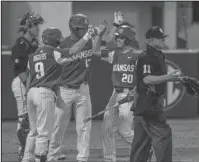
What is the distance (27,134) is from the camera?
415 inches

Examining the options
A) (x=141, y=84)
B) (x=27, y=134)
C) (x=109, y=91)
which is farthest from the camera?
(x=109, y=91)

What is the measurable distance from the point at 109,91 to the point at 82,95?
478cm

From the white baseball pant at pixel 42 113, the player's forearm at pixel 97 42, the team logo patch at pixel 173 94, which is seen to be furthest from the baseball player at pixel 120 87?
the team logo patch at pixel 173 94

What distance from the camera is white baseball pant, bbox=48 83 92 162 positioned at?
998 centimetres

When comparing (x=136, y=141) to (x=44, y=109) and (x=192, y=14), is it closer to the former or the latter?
(x=44, y=109)

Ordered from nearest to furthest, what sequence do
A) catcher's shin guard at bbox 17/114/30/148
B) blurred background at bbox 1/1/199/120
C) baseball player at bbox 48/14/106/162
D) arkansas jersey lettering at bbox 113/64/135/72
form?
arkansas jersey lettering at bbox 113/64/135/72
baseball player at bbox 48/14/106/162
catcher's shin guard at bbox 17/114/30/148
blurred background at bbox 1/1/199/120

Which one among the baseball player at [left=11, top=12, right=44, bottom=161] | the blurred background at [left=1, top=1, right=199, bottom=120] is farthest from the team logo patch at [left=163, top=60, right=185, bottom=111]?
the baseball player at [left=11, top=12, right=44, bottom=161]

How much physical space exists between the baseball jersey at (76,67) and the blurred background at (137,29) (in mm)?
4731

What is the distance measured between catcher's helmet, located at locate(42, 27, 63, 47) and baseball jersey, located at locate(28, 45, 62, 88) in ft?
0.45

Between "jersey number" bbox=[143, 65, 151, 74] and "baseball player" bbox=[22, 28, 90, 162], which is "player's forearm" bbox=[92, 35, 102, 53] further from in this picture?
"jersey number" bbox=[143, 65, 151, 74]

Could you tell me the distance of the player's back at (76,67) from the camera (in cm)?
1005

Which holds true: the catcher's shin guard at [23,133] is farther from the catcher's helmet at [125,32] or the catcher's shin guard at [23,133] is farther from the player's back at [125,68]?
the catcher's helmet at [125,32]

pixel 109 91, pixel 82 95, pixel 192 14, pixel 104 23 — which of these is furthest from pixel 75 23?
pixel 192 14

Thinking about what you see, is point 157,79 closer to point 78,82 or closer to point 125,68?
point 125,68
